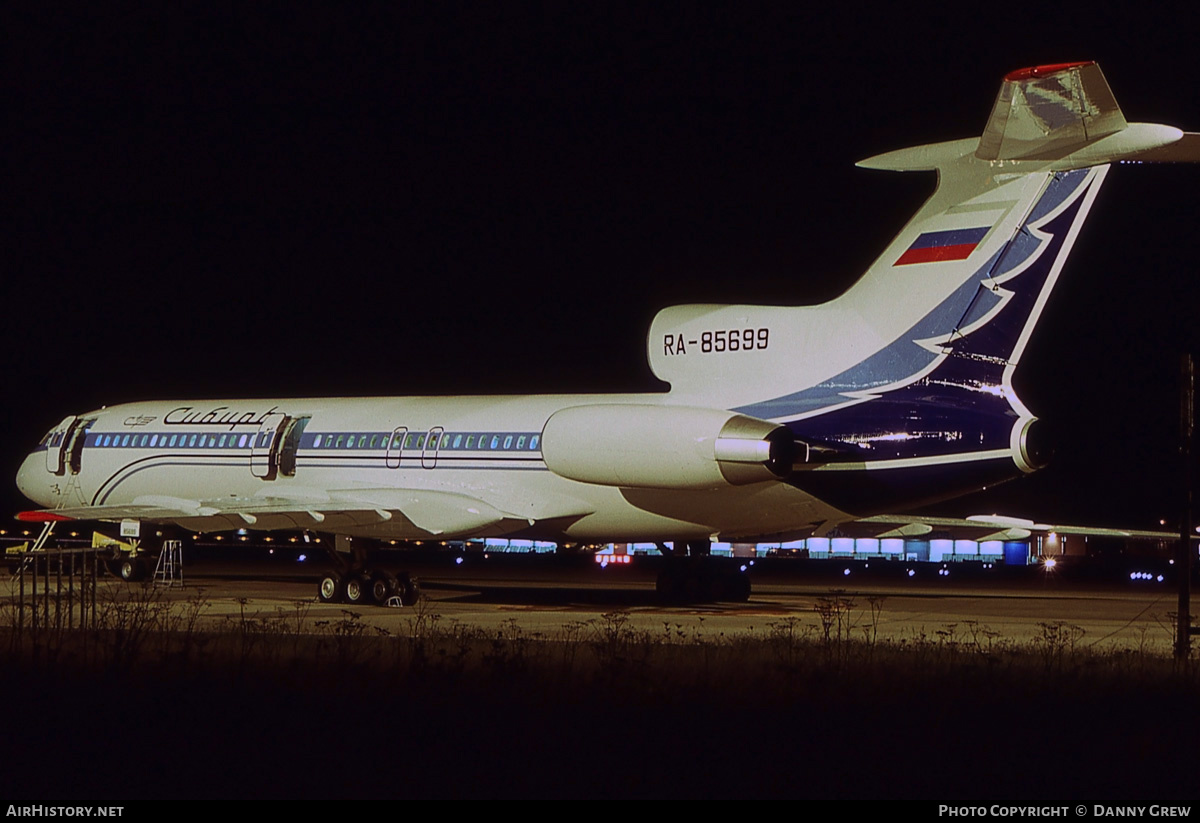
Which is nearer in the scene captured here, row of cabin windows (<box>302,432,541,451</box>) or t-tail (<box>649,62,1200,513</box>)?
t-tail (<box>649,62,1200,513</box>)

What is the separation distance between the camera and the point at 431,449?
22.5 m

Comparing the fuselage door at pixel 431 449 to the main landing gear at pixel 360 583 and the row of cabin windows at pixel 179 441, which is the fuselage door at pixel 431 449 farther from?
the row of cabin windows at pixel 179 441

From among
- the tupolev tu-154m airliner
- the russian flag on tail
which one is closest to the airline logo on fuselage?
the tupolev tu-154m airliner

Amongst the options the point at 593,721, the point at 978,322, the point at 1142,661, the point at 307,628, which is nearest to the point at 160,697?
the point at 593,721

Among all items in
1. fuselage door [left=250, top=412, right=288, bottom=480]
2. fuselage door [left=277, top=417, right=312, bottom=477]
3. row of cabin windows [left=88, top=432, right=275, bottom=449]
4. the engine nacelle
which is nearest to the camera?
the engine nacelle

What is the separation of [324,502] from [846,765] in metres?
15.2

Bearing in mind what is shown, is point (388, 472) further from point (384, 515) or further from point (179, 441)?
point (179, 441)

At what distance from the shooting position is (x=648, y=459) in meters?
18.0

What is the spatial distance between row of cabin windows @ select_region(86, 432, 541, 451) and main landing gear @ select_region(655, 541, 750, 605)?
294 cm

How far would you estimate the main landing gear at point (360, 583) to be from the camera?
2092 centimetres

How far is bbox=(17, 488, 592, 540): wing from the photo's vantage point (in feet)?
67.9

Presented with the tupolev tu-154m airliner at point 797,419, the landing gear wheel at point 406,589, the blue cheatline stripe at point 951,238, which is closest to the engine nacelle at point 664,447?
the tupolev tu-154m airliner at point 797,419

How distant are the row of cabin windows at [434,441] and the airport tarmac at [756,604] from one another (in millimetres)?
2364

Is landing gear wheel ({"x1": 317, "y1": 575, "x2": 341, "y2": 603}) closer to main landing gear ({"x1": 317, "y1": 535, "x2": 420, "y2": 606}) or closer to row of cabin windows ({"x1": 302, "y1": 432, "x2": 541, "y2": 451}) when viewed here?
main landing gear ({"x1": 317, "y1": 535, "x2": 420, "y2": 606})
